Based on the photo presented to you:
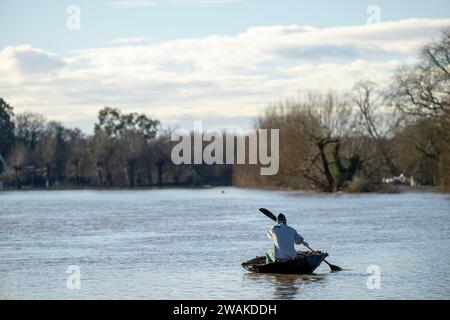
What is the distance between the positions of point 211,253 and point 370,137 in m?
57.4

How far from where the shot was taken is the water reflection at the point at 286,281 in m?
20.3

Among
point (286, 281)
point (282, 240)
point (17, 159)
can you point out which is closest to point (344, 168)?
point (282, 240)

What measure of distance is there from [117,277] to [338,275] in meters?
5.36

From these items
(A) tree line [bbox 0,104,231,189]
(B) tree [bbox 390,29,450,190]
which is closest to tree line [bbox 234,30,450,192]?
(B) tree [bbox 390,29,450,190]

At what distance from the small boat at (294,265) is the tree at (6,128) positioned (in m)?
99.9

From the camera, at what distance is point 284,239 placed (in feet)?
72.9

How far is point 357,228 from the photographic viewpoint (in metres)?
37.7

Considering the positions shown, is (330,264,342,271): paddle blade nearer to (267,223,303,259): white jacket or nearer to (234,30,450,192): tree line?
(267,223,303,259): white jacket

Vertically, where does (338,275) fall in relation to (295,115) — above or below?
below

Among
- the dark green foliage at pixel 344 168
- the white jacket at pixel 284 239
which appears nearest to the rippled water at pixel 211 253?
the white jacket at pixel 284 239

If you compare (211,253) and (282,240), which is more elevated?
(282,240)
